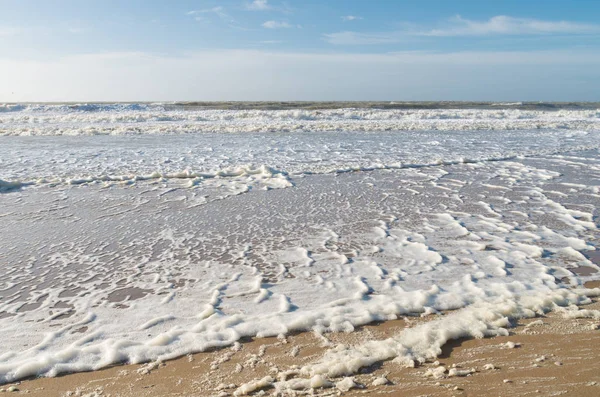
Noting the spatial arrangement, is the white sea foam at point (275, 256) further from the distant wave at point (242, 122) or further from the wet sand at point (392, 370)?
the distant wave at point (242, 122)

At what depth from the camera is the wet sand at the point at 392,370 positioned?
9.10 feet

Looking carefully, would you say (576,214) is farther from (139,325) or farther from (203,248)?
(139,325)

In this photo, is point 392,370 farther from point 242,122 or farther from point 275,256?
point 242,122

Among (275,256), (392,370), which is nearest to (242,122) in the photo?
(275,256)

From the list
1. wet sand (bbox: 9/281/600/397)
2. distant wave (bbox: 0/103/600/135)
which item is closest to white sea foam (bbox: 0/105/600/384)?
wet sand (bbox: 9/281/600/397)

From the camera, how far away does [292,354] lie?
3.21 meters

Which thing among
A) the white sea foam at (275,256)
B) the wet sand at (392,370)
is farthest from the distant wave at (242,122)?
the wet sand at (392,370)

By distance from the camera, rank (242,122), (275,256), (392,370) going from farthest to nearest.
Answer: (242,122) → (275,256) → (392,370)

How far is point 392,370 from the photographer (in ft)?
9.76

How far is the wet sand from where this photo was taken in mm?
2773

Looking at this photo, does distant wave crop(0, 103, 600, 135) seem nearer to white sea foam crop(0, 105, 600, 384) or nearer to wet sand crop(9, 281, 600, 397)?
white sea foam crop(0, 105, 600, 384)

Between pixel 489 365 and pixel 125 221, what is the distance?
5.31 meters

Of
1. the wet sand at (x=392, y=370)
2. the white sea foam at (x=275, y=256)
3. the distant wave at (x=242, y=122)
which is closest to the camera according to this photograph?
the wet sand at (x=392, y=370)

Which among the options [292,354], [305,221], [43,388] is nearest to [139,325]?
[43,388]
